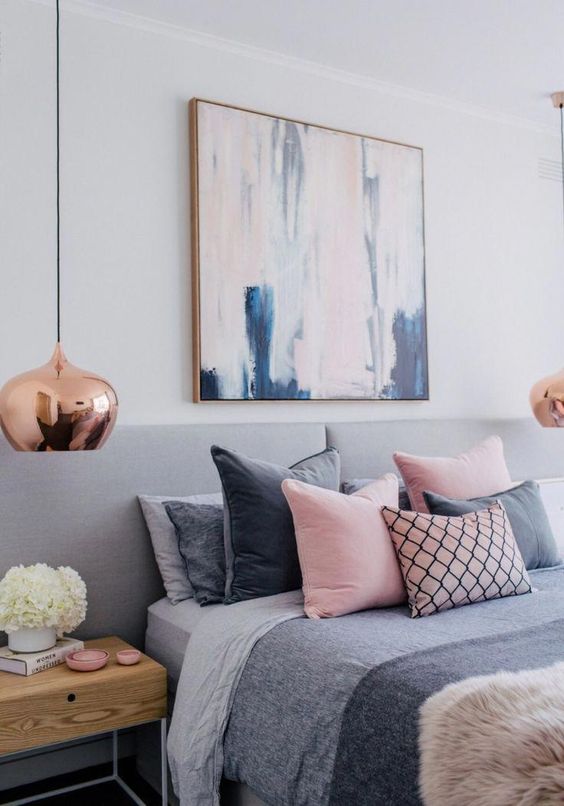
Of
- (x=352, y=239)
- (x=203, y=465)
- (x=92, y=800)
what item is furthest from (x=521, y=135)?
(x=92, y=800)

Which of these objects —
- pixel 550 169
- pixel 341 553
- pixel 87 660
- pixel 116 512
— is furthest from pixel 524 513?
pixel 550 169

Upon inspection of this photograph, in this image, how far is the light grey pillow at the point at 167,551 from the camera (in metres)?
2.60

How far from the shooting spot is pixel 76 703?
6.96 ft

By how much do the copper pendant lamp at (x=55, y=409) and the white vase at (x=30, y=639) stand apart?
52 cm

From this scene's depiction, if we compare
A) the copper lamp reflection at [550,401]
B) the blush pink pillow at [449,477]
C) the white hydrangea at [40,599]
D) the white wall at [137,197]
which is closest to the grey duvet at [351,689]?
the white hydrangea at [40,599]

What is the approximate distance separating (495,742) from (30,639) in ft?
4.48

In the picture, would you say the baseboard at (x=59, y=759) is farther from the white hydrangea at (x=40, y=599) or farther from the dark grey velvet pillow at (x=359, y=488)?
the dark grey velvet pillow at (x=359, y=488)

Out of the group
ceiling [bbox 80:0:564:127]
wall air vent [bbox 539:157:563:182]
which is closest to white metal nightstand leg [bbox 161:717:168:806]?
ceiling [bbox 80:0:564:127]

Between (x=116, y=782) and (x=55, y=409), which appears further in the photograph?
(x=116, y=782)

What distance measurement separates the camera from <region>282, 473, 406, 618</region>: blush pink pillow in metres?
2.24

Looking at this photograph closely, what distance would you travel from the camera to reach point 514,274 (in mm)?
3840

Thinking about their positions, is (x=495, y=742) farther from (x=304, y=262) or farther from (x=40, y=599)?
(x=304, y=262)

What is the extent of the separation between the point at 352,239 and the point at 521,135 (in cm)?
123

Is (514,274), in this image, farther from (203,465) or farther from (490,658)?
(490,658)
